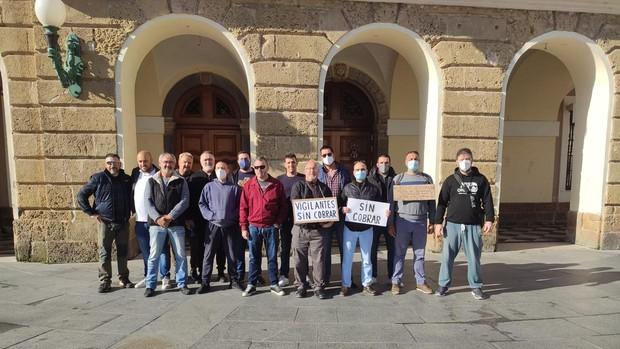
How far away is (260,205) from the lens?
4156 millimetres

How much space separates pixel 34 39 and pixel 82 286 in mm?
3965

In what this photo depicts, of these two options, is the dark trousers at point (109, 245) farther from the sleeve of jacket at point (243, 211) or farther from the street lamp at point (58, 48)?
the street lamp at point (58, 48)

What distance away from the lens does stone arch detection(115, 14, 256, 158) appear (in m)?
5.60

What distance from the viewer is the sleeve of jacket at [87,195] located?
4.24 metres

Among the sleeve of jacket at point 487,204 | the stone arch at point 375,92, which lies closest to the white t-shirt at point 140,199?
the sleeve of jacket at point 487,204

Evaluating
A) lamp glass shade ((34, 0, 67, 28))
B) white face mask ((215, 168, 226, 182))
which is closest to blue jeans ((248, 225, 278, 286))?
white face mask ((215, 168, 226, 182))

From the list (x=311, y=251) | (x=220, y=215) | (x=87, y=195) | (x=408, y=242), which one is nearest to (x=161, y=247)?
(x=220, y=215)

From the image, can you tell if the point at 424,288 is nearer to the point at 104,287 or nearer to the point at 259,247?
the point at 259,247

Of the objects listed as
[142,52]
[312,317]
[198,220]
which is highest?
[142,52]

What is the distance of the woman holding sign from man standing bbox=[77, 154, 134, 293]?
284cm

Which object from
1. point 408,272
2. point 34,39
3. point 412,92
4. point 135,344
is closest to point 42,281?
point 135,344

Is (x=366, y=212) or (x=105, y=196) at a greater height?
(x=105, y=196)

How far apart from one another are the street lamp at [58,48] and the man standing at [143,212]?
7.19ft

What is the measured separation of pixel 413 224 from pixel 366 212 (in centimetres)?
65
